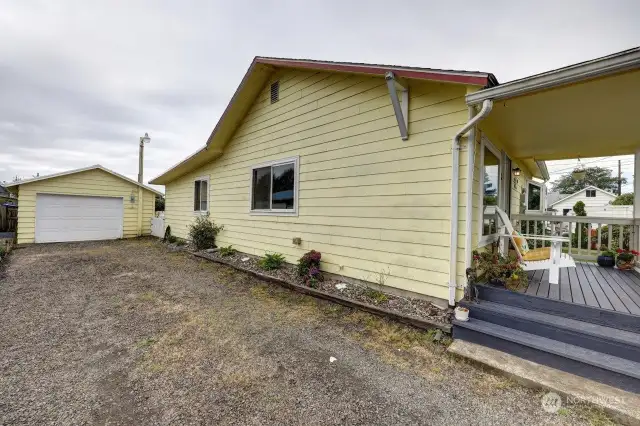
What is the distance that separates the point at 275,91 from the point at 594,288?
679cm

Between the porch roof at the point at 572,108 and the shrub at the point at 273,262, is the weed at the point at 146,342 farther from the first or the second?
the porch roof at the point at 572,108

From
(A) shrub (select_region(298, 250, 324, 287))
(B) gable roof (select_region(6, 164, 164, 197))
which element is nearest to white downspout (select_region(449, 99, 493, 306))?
(A) shrub (select_region(298, 250, 324, 287))

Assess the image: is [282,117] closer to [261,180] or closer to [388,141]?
[261,180]

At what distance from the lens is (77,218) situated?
446 inches

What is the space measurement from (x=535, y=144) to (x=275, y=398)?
5.88 m

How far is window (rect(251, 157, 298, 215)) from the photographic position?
5.81 metres

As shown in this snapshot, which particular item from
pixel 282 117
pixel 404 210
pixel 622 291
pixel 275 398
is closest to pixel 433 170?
pixel 404 210

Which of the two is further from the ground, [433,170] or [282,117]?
[282,117]

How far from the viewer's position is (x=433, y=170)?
3.64 meters

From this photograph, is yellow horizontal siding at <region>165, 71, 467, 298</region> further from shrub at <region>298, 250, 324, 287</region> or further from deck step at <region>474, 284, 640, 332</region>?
deck step at <region>474, 284, 640, 332</region>

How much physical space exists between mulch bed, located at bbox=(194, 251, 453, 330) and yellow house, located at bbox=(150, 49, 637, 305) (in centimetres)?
19

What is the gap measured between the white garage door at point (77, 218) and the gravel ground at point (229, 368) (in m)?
8.32

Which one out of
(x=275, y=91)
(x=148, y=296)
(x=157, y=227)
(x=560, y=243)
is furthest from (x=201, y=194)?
(x=560, y=243)

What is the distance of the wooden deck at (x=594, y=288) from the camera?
9.13ft
